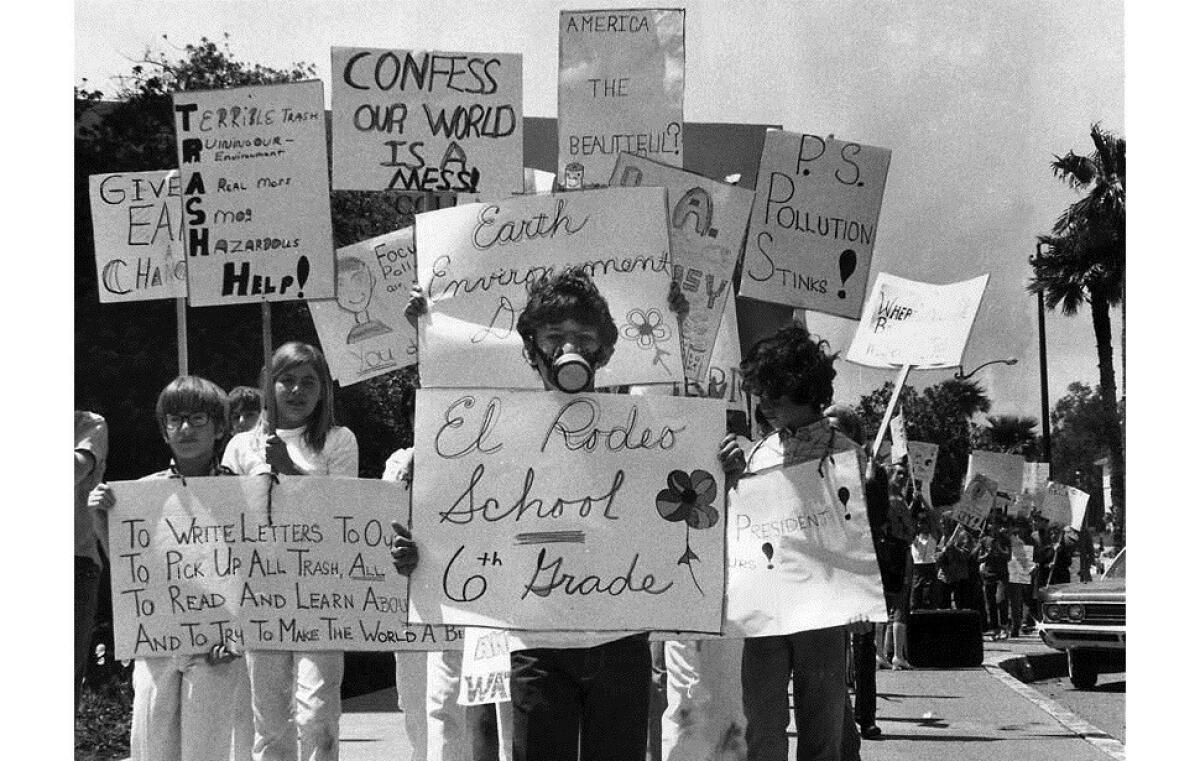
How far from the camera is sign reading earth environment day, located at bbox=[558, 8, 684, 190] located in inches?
330

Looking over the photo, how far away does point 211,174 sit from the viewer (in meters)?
7.41

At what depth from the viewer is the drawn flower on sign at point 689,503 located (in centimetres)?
496

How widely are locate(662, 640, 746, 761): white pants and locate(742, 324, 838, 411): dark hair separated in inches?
64.6

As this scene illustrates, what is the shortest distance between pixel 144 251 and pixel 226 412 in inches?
96.0

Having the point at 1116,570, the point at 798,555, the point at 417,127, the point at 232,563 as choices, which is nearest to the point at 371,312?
the point at 417,127

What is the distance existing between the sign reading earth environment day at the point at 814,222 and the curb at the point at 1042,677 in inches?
122

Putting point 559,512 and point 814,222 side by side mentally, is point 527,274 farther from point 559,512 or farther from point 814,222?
point 814,222

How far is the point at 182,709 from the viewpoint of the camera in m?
6.19


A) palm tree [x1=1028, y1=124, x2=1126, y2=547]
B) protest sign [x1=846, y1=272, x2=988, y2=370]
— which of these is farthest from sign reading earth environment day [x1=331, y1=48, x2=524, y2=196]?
palm tree [x1=1028, y1=124, x2=1126, y2=547]

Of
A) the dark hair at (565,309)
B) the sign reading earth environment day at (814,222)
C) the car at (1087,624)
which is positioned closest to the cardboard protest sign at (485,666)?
the dark hair at (565,309)

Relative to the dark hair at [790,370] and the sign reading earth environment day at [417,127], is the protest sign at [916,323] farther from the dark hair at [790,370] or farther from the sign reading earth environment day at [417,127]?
the dark hair at [790,370]

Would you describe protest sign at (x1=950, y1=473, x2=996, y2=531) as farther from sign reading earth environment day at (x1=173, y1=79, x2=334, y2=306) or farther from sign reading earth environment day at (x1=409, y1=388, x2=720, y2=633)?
sign reading earth environment day at (x1=409, y1=388, x2=720, y2=633)

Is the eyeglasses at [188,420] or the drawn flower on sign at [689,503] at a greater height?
the eyeglasses at [188,420]

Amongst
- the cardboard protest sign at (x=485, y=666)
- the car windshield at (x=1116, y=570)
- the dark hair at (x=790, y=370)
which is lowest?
the car windshield at (x=1116, y=570)
